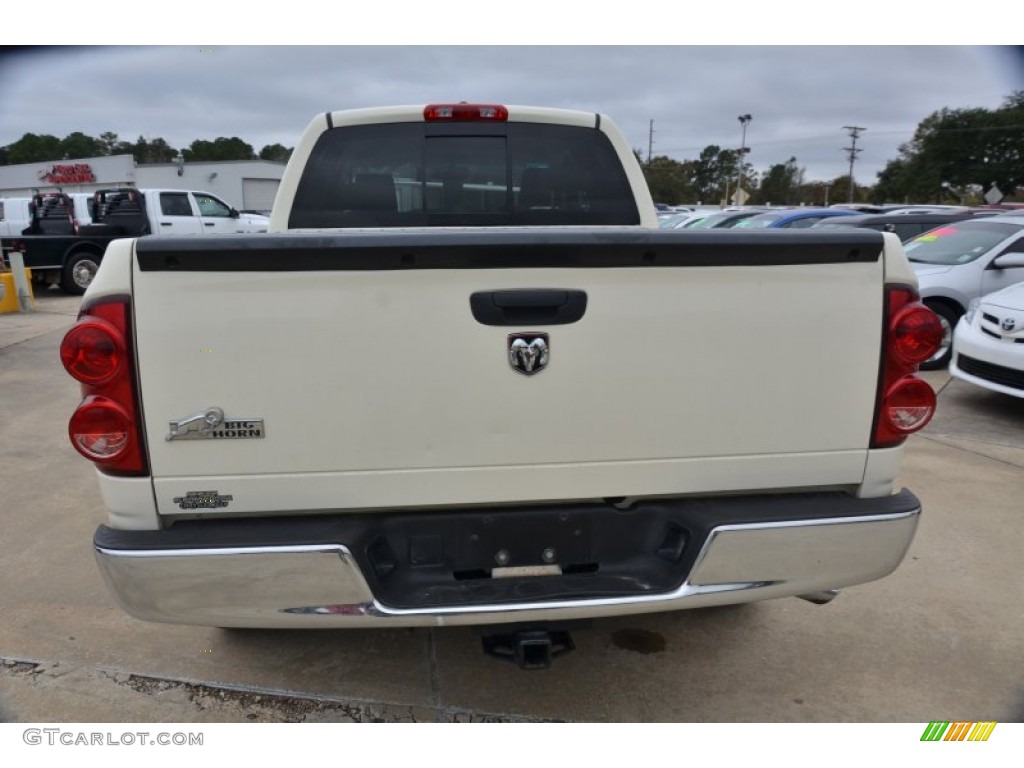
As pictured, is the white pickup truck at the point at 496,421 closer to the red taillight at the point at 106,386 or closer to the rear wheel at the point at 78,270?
the red taillight at the point at 106,386

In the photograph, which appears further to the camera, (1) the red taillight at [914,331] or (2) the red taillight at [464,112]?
(2) the red taillight at [464,112]

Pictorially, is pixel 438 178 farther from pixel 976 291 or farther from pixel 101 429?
pixel 976 291

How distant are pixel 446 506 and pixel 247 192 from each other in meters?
47.0

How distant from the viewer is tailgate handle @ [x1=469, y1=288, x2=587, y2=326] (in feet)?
6.59

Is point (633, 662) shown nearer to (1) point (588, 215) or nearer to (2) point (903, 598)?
(2) point (903, 598)

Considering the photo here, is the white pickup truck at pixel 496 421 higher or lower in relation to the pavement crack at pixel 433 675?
higher

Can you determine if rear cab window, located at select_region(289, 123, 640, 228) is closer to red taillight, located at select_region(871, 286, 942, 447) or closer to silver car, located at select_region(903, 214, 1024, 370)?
red taillight, located at select_region(871, 286, 942, 447)

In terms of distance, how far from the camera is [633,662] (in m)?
2.91

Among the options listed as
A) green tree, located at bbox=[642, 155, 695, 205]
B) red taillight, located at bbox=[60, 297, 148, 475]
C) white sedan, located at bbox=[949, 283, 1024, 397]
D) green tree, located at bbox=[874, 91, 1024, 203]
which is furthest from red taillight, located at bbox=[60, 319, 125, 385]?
green tree, located at bbox=[642, 155, 695, 205]

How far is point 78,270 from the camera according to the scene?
48.8ft

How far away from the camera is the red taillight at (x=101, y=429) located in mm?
1953

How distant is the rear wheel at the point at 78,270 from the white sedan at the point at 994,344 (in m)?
14.9
